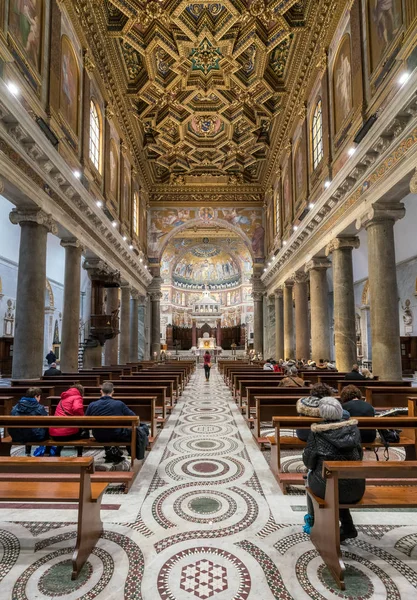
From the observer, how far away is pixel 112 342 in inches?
608

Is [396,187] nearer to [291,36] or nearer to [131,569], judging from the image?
[131,569]

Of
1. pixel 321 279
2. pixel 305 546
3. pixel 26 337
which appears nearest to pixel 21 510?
pixel 305 546

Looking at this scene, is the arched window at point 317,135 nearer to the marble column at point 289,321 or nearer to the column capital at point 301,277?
the column capital at point 301,277

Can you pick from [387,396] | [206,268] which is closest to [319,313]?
[387,396]

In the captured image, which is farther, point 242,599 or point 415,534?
point 415,534

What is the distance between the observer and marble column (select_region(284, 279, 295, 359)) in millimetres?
17000

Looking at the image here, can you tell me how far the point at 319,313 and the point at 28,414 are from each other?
10111mm

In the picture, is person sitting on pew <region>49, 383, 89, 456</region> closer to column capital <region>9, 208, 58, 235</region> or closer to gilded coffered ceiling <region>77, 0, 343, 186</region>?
column capital <region>9, 208, 58, 235</region>

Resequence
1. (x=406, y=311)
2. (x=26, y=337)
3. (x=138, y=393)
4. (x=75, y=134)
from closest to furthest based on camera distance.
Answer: (x=138, y=393)
(x=26, y=337)
(x=75, y=134)
(x=406, y=311)

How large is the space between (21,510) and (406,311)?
1593 cm

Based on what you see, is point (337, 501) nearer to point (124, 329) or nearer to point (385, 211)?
point (385, 211)

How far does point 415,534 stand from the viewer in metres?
2.77

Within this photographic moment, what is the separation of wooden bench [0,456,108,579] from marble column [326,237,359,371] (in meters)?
8.68

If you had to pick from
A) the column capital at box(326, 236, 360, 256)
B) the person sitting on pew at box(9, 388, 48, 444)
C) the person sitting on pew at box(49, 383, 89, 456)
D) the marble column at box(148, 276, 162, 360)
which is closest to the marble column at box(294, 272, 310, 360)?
the column capital at box(326, 236, 360, 256)
